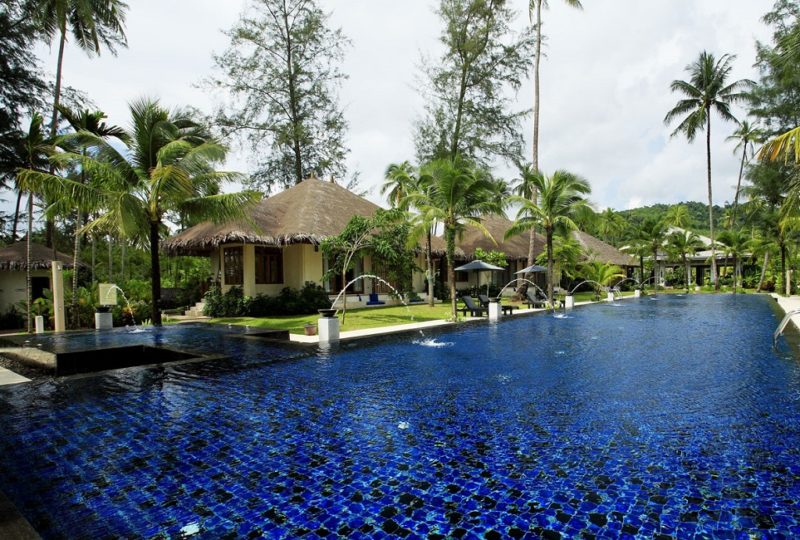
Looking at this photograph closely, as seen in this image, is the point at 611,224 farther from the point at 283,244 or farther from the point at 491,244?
the point at 283,244

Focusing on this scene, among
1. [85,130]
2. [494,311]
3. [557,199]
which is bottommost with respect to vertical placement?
[494,311]

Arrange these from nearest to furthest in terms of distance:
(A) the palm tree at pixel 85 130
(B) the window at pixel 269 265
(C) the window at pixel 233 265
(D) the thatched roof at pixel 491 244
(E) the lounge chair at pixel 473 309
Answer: (A) the palm tree at pixel 85 130 → (E) the lounge chair at pixel 473 309 → (C) the window at pixel 233 265 → (B) the window at pixel 269 265 → (D) the thatched roof at pixel 491 244

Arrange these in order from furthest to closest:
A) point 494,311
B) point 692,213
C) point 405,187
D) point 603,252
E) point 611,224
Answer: point 692,213 → point 611,224 → point 603,252 → point 405,187 → point 494,311

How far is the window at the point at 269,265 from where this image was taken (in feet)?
62.8

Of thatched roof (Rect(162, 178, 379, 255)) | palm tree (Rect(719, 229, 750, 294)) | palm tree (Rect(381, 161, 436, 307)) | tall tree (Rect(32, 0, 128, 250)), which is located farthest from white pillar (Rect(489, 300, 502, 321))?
palm tree (Rect(719, 229, 750, 294))

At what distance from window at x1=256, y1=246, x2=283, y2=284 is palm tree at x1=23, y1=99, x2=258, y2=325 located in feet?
12.7

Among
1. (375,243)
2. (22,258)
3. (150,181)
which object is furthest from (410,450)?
(22,258)

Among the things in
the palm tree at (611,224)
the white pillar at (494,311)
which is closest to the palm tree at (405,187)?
the white pillar at (494,311)

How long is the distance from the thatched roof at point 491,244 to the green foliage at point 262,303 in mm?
7710

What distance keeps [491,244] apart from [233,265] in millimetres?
16591

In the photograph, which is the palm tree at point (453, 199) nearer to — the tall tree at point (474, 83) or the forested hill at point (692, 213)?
the tall tree at point (474, 83)

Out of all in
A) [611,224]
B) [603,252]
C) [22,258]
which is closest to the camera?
[22,258]

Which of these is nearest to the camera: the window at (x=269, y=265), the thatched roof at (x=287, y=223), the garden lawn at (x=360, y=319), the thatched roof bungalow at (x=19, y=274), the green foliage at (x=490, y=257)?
the garden lawn at (x=360, y=319)

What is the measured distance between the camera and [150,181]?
14.0 metres
